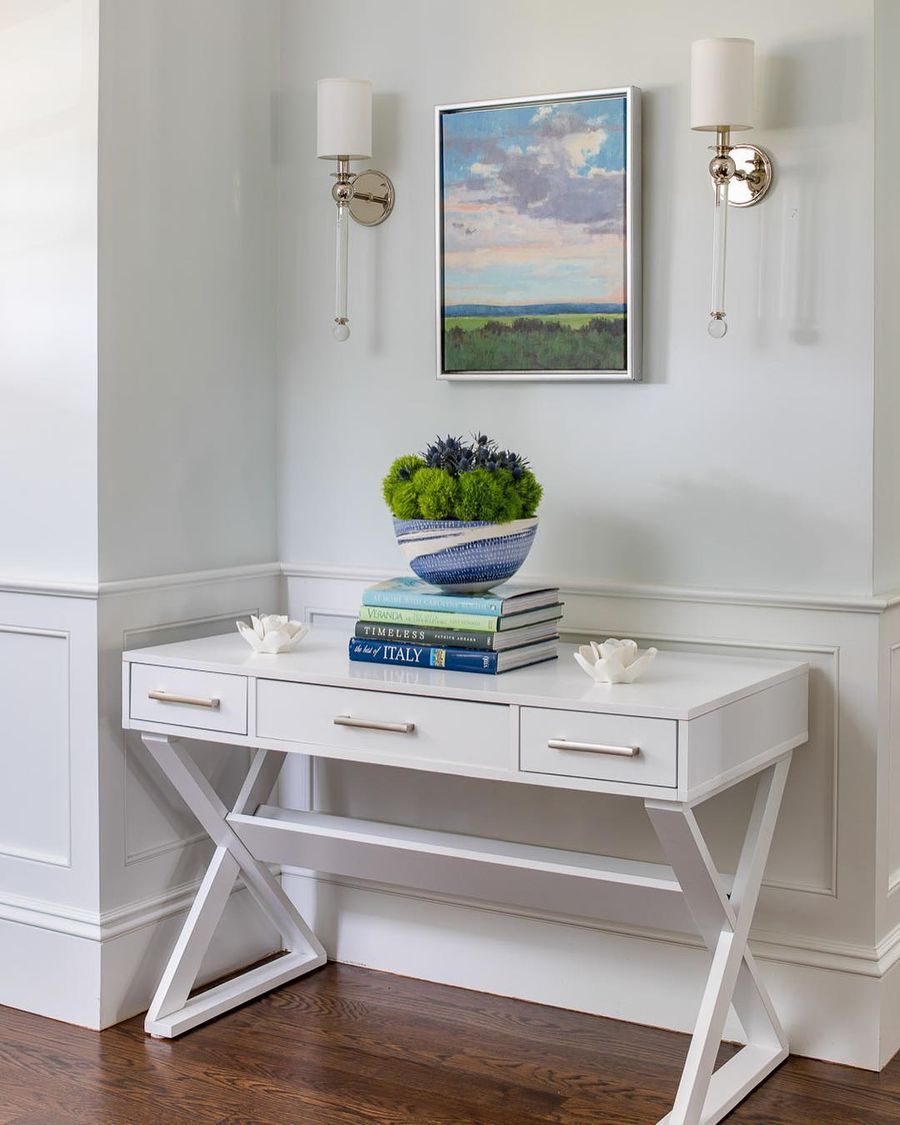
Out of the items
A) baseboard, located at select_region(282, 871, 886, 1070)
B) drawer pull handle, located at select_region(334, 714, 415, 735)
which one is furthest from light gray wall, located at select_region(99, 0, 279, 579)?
baseboard, located at select_region(282, 871, 886, 1070)

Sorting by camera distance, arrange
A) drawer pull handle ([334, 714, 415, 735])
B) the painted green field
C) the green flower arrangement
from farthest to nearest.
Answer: the painted green field
the green flower arrangement
drawer pull handle ([334, 714, 415, 735])

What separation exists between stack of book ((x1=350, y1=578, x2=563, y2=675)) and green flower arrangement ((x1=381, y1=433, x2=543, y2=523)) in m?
0.15

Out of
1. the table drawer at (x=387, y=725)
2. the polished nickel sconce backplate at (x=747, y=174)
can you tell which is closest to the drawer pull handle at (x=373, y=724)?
the table drawer at (x=387, y=725)

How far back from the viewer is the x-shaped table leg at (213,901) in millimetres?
2680

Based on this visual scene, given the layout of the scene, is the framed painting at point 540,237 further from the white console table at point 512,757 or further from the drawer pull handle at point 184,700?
the drawer pull handle at point 184,700

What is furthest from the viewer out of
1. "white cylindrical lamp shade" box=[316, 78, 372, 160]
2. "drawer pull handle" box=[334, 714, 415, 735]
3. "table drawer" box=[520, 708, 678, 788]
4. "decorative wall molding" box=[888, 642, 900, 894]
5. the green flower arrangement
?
"white cylindrical lamp shade" box=[316, 78, 372, 160]

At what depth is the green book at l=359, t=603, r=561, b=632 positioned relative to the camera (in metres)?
2.42

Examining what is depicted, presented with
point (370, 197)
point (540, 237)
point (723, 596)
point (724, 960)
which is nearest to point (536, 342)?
point (540, 237)

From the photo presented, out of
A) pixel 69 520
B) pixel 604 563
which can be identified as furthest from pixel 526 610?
pixel 69 520

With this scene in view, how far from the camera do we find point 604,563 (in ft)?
9.12

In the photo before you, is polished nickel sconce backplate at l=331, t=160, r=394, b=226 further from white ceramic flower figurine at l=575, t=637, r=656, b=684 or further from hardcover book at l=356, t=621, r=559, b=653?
white ceramic flower figurine at l=575, t=637, r=656, b=684

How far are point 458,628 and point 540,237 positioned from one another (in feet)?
2.79

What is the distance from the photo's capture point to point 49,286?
2721 millimetres

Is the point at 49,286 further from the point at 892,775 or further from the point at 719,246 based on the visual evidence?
the point at 892,775
